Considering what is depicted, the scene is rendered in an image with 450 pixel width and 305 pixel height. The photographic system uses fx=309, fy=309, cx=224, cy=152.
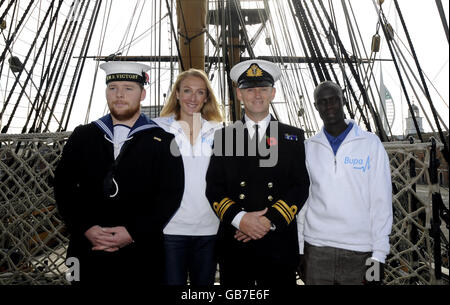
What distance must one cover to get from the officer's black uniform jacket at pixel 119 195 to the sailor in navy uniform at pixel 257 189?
0.94ft

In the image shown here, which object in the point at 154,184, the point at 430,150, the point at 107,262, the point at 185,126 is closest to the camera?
the point at 107,262

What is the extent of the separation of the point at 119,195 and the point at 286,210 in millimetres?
923

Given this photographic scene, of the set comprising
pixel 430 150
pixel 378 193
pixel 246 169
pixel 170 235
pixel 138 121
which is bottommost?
pixel 170 235

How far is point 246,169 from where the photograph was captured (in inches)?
71.5

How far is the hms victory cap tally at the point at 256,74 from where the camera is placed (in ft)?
6.14

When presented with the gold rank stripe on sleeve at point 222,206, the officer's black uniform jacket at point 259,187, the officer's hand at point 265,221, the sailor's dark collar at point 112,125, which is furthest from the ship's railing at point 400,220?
the gold rank stripe on sleeve at point 222,206

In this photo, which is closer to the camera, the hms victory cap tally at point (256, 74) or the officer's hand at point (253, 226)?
the officer's hand at point (253, 226)

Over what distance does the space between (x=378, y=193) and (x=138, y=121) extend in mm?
Result: 1438

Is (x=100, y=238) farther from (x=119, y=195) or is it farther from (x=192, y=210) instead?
(x=192, y=210)

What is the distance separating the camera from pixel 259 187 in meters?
1.78

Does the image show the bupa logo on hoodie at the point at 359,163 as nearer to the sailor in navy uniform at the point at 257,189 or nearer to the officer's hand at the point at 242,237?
the sailor in navy uniform at the point at 257,189

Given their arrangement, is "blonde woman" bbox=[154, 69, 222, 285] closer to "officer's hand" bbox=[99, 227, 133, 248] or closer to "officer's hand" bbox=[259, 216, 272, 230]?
"officer's hand" bbox=[99, 227, 133, 248]
